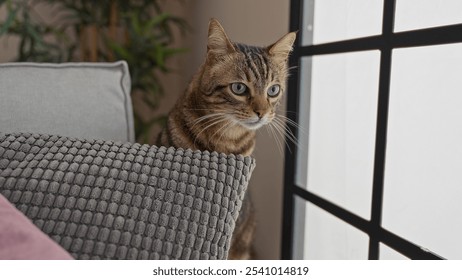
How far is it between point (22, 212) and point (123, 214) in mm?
132

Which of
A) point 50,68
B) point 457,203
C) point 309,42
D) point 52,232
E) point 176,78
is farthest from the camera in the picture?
point 176,78

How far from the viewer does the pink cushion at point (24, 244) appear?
0.41 meters

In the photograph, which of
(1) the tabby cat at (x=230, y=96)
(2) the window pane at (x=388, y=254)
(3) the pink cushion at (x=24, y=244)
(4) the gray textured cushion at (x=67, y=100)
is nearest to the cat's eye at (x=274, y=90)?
(1) the tabby cat at (x=230, y=96)

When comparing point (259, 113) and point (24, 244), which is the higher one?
point (259, 113)

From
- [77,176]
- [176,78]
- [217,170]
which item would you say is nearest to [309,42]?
[217,170]

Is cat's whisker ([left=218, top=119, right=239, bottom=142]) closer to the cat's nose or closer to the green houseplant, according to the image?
the cat's nose

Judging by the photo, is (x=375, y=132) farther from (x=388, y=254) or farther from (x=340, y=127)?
(x=388, y=254)

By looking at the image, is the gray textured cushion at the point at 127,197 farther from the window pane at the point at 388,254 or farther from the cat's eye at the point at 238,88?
the window pane at the point at 388,254

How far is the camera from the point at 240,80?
0.89 metres

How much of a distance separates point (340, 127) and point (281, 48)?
1.14ft

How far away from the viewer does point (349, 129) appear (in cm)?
109

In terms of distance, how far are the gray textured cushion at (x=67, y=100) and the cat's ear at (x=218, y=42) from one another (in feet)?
0.79

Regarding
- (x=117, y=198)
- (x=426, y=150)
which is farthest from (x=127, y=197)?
(x=426, y=150)
